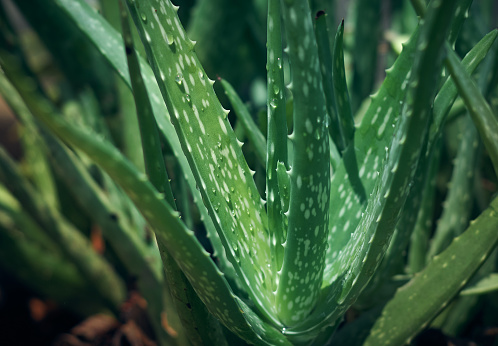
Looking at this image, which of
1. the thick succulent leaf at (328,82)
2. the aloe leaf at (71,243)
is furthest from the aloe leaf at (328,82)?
the aloe leaf at (71,243)

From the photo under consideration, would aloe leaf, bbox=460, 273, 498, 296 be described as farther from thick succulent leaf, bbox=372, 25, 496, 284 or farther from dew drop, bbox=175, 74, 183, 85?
dew drop, bbox=175, 74, 183, 85

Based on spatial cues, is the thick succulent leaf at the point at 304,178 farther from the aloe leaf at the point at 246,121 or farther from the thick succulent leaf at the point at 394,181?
the aloe leaf at the point at 246,121

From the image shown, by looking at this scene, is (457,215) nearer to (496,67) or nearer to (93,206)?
(496,67)

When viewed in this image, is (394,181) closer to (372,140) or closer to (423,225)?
(372,140)

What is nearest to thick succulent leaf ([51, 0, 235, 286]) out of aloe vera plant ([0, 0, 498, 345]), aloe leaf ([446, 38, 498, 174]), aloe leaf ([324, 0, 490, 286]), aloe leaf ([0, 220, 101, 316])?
aloe vera plant ([0, 0, 498, 345])

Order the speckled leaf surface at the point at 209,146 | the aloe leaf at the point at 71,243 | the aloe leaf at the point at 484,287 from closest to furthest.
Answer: the speckled leaf surface at the point at 209,146 → the aloe leaf at the point at 484,287 → the aloe leaf at the point at 71,243

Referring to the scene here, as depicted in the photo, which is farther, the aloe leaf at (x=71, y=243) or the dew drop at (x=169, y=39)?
the aloe leaf at (x=71, y=243)
